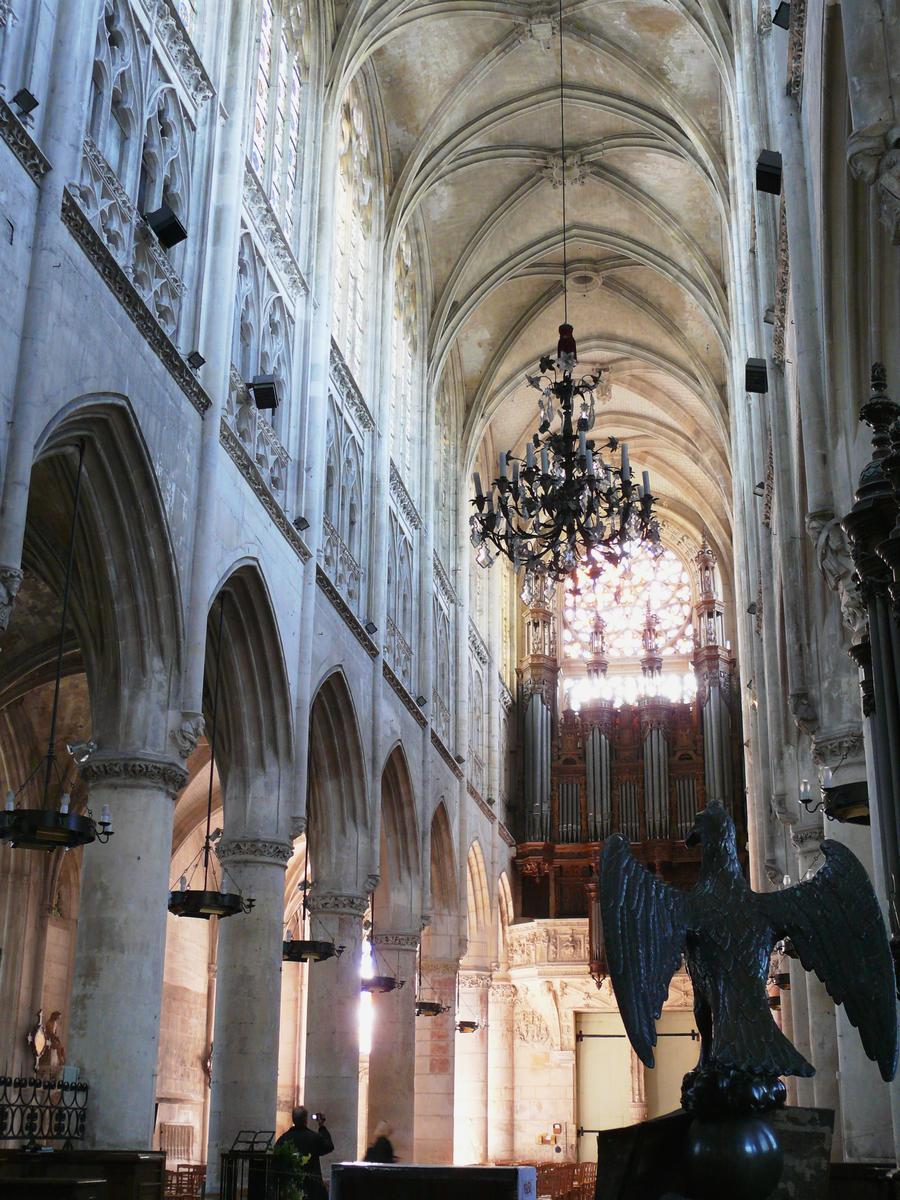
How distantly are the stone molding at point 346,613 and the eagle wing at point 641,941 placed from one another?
549 inches

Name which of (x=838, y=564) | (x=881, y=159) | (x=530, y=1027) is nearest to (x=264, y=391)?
(x=838, y=564)

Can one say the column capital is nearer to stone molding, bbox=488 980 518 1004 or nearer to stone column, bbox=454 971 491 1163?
stone column, bbox=454 971 491 1163

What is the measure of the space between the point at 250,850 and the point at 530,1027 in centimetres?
1767

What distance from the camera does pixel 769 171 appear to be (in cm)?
1298

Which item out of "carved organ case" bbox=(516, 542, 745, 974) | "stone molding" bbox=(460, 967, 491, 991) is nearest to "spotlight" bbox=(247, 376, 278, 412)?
"carved organ case" bbox=(516, 542, 745, 974)

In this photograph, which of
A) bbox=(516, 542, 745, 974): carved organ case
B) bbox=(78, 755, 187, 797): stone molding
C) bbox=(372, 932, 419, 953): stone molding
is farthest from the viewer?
bbox=(516, 542, 745, 974): carved organ case

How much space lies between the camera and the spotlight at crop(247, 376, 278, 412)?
15.5m

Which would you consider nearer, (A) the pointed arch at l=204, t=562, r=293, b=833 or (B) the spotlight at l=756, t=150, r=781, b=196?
(B) the spotlight at l=756, t=150, r=781, b=196

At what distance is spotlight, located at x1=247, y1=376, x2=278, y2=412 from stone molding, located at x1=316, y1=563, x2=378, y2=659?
273 cm

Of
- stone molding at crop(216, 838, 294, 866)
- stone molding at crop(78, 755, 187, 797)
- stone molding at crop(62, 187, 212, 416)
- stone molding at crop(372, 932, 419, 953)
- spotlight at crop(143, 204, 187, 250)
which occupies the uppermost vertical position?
spotlight at crop(143, 204, 187, 250)

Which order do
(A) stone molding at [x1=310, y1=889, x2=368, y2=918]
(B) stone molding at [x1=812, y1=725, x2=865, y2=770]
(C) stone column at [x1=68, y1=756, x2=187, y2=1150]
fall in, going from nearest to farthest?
Result: 1. (B) stone molding at [x1=812, y1=725, x2=865, y2=770]
2. (C) stone column at [x1=68, y1=756, x2=187, y2=1150]
3. (A) stone molding at [x1=310, y1=889, x2=368, y2=918]

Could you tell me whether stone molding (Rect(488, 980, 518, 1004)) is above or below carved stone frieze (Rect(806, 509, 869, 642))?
below

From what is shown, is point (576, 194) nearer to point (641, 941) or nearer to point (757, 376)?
point (757, 376)

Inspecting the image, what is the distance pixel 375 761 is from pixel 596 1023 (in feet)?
46.5
